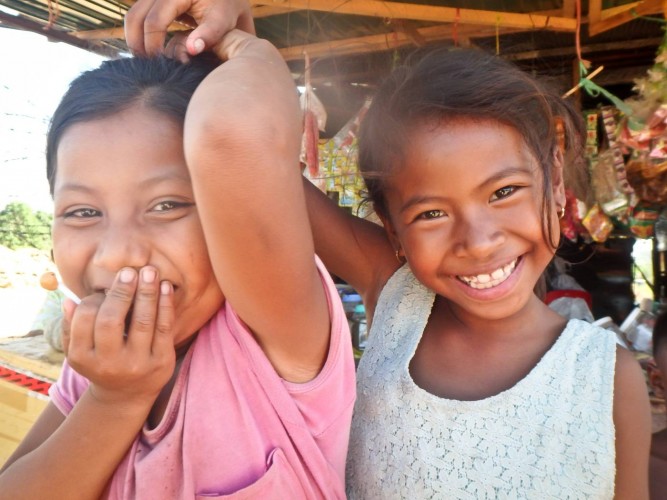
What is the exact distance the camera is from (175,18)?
2.79ft

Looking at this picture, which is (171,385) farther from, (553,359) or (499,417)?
(553,359)

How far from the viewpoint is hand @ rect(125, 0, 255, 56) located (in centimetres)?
78

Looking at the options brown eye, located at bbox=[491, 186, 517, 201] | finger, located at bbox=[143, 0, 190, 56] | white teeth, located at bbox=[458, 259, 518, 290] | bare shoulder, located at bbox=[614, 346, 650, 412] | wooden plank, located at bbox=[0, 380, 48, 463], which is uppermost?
finger, located at bbox=[143, 0, 190, 56]

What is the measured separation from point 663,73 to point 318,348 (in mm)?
2026

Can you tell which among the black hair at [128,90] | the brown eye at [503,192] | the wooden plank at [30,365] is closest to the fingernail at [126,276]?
the black hair at [128,90]

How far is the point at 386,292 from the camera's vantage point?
132 centimetres

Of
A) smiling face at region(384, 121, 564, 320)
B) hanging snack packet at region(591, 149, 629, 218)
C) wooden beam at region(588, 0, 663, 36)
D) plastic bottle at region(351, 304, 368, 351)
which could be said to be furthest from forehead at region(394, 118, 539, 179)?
plastic bottle at region(351, 304, 368, 351)

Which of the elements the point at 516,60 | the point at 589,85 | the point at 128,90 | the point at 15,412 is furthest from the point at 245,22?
the point at 516,60

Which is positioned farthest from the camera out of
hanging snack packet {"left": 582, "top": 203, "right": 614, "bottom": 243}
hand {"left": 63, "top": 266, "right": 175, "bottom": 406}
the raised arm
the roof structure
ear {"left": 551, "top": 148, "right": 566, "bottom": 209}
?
hanging snack packet {"left": 582, "top": 203, "right": 614, "bottom": 243}

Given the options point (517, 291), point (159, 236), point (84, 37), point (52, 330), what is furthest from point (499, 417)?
point (84, 37)

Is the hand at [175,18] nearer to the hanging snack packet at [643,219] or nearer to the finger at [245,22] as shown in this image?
the finger at [245,22]

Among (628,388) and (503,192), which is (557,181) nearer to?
(503,192)

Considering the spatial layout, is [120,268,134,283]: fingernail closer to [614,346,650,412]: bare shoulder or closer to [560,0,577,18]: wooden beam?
[614,346,650,412]: bare shoulder

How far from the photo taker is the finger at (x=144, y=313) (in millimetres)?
710
